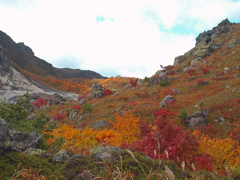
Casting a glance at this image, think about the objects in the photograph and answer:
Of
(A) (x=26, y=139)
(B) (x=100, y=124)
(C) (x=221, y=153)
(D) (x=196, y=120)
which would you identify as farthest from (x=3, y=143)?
(B) (x=100, y=124)

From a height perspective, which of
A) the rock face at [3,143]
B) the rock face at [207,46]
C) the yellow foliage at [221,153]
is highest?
the rock face at [207,46]

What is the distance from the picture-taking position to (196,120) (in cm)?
886

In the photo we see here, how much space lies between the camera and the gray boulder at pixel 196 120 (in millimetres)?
8750

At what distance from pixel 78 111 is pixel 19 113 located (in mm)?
11033

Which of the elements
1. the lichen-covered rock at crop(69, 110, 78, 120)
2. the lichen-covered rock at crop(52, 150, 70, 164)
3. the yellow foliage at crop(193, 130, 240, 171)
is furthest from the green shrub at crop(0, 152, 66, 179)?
the lichen-covered rock at crop(69, 110, 78, 120)

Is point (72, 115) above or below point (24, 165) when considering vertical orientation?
below

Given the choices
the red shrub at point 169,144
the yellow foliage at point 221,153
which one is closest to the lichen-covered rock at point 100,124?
the red shrub at point 169,144

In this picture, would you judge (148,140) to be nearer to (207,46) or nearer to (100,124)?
(100,124)

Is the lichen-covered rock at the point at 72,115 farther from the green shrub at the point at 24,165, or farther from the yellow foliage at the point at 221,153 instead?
the green shrub at the point at 24,165

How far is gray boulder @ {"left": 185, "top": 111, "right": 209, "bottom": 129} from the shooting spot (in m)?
8.75

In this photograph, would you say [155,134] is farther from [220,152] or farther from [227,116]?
[227,116]

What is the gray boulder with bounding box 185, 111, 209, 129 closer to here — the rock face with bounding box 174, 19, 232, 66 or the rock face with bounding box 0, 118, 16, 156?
the rock face with bounding box 0, 118, 16, 156

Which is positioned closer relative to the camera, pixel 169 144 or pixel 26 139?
pixel 26 139

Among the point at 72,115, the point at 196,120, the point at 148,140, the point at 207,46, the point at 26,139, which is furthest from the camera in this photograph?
the point at 207,46
